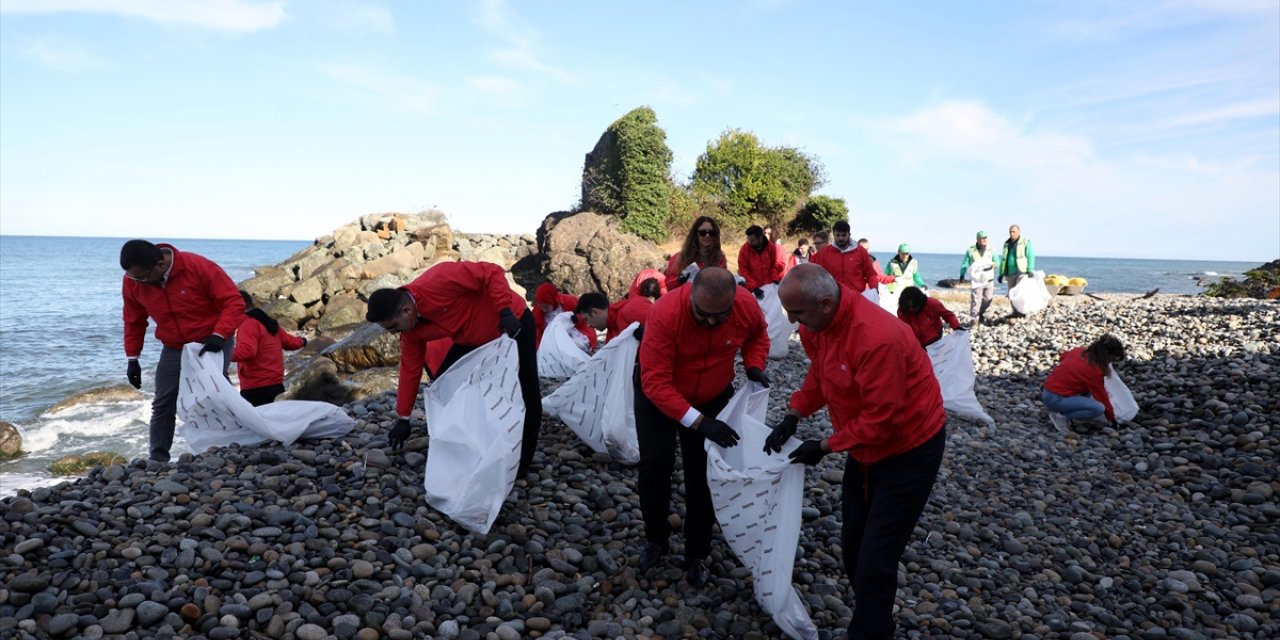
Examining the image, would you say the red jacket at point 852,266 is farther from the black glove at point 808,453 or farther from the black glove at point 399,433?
the black glove at point 808,453

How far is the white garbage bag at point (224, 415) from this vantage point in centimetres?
519

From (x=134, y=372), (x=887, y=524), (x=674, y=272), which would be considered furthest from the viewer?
(x=674, y=272)

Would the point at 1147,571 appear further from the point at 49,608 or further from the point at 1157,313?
the point at 1157,313

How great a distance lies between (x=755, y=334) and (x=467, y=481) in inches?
72.2

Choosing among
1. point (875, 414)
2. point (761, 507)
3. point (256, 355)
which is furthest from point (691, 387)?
point (256, 355)

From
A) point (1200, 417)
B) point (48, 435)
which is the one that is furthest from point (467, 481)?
point (48, 435)

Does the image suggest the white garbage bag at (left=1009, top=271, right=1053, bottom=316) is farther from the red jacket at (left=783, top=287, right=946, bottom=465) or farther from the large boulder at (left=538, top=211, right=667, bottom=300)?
the red jacket at (left=783, top=287, right=946, bottom=465)

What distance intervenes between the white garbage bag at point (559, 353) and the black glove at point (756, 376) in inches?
164

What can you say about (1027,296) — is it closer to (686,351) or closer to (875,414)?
(686,351)

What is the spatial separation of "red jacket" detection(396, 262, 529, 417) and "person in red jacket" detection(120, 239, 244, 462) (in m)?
1.73

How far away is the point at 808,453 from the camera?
326cm

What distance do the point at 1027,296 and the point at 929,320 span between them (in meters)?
7.77

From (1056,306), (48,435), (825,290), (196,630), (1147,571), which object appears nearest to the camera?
(825,290)

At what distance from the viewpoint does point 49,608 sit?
10.3ft
